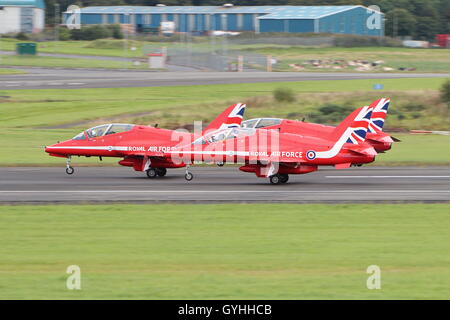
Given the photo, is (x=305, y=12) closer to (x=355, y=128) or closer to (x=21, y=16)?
(x=21, y=16)

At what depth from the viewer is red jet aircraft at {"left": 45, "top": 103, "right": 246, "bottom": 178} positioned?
3306cm

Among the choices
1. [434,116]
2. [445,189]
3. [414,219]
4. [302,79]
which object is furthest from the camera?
[302,79]

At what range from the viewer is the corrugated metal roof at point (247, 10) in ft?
408

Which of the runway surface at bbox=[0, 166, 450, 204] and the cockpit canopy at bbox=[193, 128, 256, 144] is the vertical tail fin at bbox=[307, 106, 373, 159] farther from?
the cockpit canopy at bbox=[193, 128, 256, 144]

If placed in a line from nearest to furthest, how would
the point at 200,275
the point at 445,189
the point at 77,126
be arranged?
1. the point at 200,275
2. the point at 445,189
3. the point at 77,126

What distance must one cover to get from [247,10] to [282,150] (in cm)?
10344

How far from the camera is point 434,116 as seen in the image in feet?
183

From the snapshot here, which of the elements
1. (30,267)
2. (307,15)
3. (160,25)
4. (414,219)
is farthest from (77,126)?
(160,25)

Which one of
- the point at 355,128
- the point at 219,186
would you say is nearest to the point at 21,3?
the point at 219,186

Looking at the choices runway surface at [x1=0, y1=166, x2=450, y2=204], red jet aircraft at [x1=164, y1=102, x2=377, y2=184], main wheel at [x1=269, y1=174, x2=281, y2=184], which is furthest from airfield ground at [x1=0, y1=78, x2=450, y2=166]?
main wheel at [x1=269, y1=174, x2=281, y2=184]

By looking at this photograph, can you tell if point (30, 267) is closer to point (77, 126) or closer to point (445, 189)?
point (445, 189)

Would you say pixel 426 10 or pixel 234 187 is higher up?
pixel 426 10

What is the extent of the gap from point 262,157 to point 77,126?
23.6 meters

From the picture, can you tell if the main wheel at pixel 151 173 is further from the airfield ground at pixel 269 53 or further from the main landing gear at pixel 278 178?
the airfield ground at pixel 269 53
